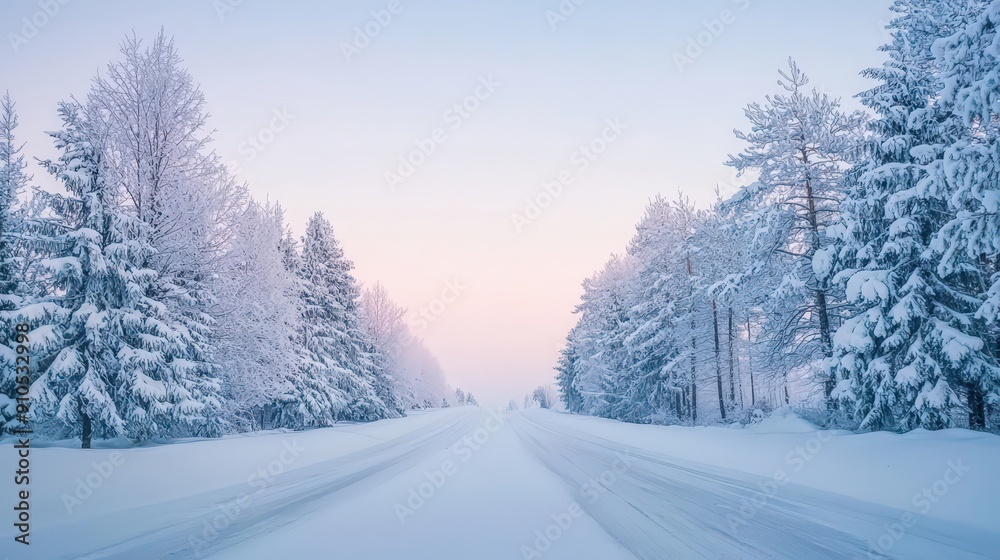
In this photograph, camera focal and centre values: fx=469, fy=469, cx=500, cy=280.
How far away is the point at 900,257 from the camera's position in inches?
503

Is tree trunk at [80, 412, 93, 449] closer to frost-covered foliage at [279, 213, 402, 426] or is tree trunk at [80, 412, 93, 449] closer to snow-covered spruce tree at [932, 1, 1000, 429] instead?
frost-covered foliage at [279, 213, 402, 426]

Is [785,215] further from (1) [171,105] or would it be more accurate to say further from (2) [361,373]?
(2) [361,373]

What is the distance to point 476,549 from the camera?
195 inches

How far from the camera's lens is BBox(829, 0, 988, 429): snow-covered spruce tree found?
11.9 metres

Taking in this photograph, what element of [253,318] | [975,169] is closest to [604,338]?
[253,318]

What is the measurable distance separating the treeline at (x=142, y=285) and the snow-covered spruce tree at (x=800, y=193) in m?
20.0

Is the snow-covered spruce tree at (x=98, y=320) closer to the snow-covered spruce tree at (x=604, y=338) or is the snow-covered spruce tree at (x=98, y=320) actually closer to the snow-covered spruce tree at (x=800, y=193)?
the snow-covered spruce tree at (x=800, y=193)

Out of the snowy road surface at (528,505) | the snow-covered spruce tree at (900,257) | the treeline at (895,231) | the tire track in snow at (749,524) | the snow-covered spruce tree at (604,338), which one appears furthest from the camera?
the snow-covered spruce tree at (604,338)

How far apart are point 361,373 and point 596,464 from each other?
23.4m

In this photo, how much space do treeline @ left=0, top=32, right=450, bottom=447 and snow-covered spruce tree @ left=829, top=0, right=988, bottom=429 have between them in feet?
62.1

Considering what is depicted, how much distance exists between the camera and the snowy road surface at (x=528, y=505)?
4980 mm

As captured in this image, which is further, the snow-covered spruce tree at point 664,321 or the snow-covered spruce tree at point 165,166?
the snow-covered spruce tree at point 664,321

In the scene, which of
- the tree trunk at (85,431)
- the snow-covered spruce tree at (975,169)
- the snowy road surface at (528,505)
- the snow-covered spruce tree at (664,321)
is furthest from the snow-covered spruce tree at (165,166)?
the snow-covered spruce tree at (664,321)

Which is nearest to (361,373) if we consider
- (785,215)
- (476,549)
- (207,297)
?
(207,297)
